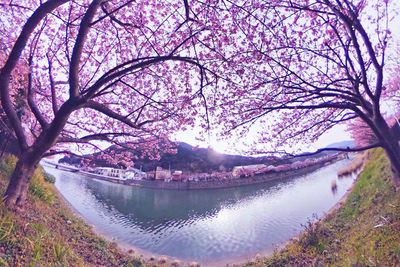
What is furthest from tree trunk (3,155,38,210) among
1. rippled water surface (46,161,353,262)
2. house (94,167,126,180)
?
house (94,167,126,180)

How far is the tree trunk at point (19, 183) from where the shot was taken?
5.07 m

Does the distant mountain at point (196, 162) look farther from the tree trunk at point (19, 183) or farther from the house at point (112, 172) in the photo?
the tree trunk at point (19, 183)

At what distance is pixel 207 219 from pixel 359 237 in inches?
538

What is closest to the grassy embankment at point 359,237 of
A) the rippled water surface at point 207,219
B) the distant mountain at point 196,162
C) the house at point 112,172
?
the rippled water surface at point 207,219

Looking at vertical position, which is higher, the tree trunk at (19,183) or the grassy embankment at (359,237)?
the tree trunk at (19,183)

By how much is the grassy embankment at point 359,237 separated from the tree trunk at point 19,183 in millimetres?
5831

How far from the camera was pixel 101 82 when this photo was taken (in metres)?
4.77

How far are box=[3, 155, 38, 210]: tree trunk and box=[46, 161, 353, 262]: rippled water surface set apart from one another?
8.87 metres

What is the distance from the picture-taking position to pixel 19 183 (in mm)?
5195

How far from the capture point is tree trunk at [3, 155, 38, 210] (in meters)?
5.07

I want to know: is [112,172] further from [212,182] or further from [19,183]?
[19,183]

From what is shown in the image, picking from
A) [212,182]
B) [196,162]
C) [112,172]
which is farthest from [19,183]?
[196,162]

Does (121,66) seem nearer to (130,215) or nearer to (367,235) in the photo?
(367,235)

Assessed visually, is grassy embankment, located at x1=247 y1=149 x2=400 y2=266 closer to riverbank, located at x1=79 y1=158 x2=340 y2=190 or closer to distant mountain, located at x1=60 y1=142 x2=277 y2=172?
riverbank, located at x1=79 y1=158 x2=340 y2=190
